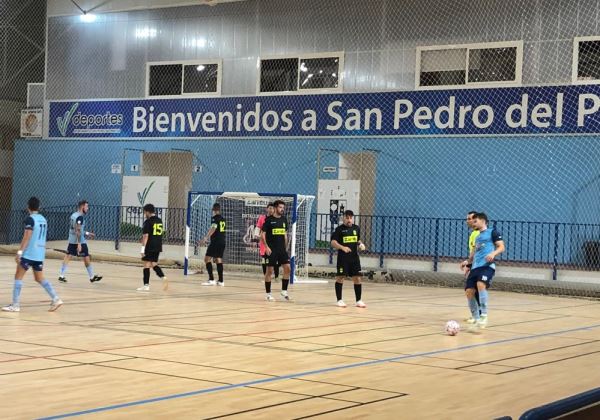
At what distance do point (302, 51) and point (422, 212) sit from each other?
755cm

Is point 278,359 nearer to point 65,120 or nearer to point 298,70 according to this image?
point 298,70

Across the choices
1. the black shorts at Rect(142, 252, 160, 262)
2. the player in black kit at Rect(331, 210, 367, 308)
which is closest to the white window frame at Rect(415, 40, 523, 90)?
the player in black kit at Rect(331, 210, 367, 308)

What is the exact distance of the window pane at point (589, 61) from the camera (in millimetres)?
27859

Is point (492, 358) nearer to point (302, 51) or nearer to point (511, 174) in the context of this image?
point (511, 174)

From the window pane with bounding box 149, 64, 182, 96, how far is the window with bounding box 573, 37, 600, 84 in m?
15.5

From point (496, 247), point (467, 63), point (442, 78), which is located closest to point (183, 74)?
point (442, 78)

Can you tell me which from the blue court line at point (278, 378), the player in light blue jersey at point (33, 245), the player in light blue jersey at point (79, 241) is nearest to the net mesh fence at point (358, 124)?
the player in light blue jersey at point (79, 241)

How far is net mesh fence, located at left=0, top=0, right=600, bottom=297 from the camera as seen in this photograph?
2811 centimetres

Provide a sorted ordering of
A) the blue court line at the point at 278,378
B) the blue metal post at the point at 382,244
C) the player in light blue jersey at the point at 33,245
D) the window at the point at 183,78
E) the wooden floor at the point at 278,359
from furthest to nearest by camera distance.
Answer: the window at the point at 183,78 → the blue metal post at the point at 382,244 → the player in light blue jersey at the point at 33,245 → the wooden floor at the point at 278,359 → the blue court line at the point at 278,378

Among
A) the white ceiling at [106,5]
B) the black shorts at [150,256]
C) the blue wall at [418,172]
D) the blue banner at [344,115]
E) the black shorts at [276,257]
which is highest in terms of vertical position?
the white ceiling at [106,5]

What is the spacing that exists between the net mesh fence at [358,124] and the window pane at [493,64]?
5cm

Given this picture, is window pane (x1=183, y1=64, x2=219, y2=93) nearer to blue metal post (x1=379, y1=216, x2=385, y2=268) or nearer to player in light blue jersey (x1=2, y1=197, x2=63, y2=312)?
blue metal post (x1=379, y1=216, x2=385, y2=268)

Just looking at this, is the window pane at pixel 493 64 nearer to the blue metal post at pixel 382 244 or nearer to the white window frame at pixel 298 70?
the white window frame at pixel 298 70

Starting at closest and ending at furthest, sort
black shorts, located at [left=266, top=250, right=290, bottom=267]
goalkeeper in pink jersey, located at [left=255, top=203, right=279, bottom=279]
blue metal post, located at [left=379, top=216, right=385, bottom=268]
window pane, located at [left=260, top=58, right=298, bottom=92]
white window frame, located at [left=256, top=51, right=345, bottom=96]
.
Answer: black shorts, located at [left=266, top=250, right=290, bottom=267] → goalkeeper in pink jersey, located at [left=255, top=203, right=279, bottom=279] → blue metal post, located at [left=379, top=216, right=385, bottom=268] → white window frame, located at [left=256, top=51, right=345, bottom=96] → window pane, located at [left=260, top=58, right=298, bottom=92]
